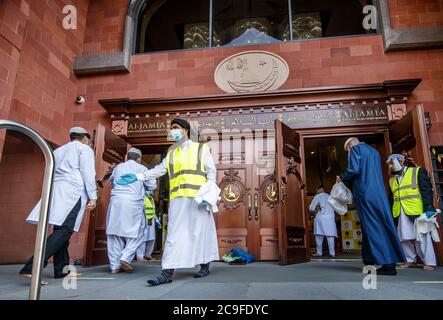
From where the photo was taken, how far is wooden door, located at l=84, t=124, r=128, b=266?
5.12 meters

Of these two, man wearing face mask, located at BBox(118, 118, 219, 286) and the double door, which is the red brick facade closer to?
the double door

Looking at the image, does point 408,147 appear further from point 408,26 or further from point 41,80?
point 41,80

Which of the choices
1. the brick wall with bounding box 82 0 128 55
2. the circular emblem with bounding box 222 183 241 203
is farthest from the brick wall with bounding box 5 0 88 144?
the circular emblem with bounding box 222 183 241 203

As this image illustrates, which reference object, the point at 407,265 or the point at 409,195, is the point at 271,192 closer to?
the point at 409,195

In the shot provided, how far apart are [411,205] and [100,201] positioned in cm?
438

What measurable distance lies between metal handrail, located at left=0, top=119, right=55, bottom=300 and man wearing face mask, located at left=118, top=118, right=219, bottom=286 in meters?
1.31

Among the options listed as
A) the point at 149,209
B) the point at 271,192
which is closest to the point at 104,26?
the point at 149,209

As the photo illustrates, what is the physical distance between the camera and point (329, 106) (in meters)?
6.02

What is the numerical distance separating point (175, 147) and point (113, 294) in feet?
5.21

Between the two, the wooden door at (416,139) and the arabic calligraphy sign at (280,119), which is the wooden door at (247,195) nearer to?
the arabic calligraphy sign at (280,119)

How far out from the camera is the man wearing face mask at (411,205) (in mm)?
4277

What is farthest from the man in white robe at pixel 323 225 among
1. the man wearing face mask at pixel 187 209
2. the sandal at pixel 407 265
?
the man wearing face mask at pixel 187 209

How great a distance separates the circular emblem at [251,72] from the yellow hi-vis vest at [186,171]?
3.14 meters

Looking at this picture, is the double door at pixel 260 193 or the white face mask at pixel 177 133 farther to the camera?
the double door at pixel 260 193
